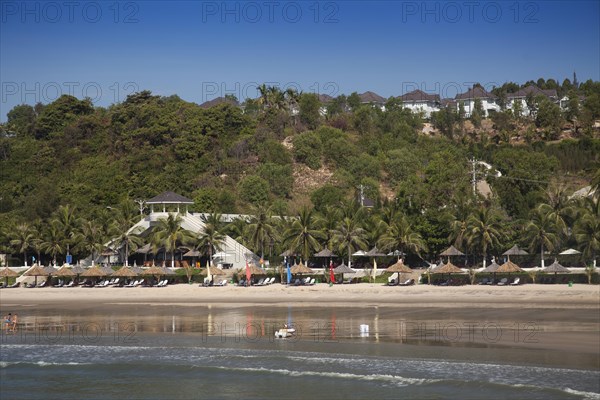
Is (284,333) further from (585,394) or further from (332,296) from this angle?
(332,296)

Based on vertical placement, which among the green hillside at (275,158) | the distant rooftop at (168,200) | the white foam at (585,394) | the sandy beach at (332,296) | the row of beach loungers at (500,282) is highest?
the green hillside at (275,158)

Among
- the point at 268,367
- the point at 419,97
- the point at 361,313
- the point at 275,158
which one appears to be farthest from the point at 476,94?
the point at 268,367

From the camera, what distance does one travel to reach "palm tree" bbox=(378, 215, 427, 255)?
49.1 meters

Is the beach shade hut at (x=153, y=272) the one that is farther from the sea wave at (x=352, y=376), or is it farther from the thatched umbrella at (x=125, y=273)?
the sea wave at (x=352, y=376)

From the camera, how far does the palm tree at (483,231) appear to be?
48625 millimetres

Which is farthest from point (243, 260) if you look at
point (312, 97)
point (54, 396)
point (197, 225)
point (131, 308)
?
point (312, 97)

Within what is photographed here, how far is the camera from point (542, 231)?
157 feet

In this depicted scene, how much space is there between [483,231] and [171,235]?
20.6 meters

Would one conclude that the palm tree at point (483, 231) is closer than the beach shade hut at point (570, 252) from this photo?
No

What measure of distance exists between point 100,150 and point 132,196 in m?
20.2

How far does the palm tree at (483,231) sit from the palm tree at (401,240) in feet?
10.3

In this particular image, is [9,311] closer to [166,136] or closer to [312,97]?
[166,136]

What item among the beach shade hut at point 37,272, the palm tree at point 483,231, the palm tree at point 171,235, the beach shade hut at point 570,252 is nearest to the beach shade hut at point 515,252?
the palm tree at point 483,231

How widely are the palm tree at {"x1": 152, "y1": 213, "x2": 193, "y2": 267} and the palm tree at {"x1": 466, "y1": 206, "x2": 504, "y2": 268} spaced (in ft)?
61.9
